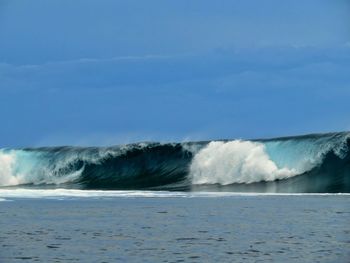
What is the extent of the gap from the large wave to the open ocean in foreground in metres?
13.0

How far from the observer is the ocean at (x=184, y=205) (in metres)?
13.1

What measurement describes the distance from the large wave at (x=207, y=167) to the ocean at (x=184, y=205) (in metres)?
0.06

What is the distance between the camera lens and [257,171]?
3784cm

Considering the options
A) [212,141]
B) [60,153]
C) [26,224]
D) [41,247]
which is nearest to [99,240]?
[41,247]

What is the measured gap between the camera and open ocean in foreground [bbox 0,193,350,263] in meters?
12.5

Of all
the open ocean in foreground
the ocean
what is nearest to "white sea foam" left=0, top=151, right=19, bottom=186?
the ocean

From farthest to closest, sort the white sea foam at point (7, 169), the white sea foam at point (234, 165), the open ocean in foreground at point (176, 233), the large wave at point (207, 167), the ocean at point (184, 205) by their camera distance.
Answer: the white sea foam at point (7, 169) → the white sea foam at point (234, 165) → the large wave at point (207, 167) → the ocean at point (184, 205) → the open ocean in foreground at point (176, 233)

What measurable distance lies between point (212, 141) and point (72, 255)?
2908cm

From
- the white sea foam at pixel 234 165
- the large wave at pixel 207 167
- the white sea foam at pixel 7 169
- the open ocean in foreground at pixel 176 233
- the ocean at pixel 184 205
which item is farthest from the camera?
the white sea foam at pixel 7 169

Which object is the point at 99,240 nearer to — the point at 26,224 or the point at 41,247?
the point at 41,247

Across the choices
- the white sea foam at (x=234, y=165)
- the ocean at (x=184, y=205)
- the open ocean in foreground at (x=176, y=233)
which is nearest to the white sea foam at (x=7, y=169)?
the ocean at (x=184, y=205)

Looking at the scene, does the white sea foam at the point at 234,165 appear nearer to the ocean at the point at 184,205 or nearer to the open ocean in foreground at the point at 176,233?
the ocean at the point at 184,205

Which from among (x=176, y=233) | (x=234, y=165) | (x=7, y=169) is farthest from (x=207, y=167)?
(x=176, y=233)

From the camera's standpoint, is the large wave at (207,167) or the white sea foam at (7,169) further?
the white sea foam at (7,169)
